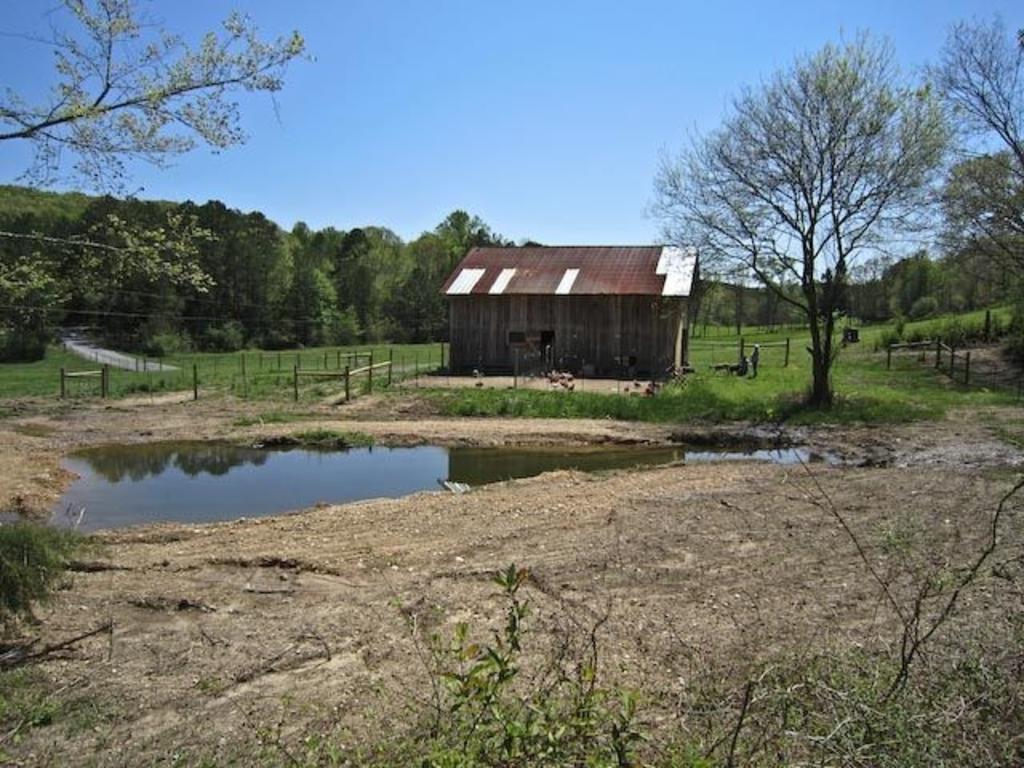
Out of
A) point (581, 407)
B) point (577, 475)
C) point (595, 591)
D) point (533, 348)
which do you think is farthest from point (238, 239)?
point (595, 591)

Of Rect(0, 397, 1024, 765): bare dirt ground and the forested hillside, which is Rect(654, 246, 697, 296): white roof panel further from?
the forested hillside

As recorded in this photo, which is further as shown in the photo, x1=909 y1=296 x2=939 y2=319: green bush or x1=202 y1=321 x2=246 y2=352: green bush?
x1=202 y1=321 x2=246 y2=352: green bush

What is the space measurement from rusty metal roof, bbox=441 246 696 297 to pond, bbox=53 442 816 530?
55.9ft

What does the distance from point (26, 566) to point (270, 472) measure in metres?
10.6

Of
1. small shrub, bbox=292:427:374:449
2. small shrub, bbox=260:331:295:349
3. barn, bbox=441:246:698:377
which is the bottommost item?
small shrub, bbox=292:427:374:449

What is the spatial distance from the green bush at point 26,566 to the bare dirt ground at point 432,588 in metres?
0.36

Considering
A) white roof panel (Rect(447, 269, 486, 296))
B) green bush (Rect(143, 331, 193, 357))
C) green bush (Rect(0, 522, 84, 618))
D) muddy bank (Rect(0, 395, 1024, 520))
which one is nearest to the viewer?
green bush (Rect(0, 522, 84, 618))

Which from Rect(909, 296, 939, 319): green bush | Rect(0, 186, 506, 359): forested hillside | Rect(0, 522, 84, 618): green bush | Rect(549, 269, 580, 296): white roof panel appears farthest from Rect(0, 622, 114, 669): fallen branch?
Rect(909, 296, 939, 319): green bush

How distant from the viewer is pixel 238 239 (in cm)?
8006

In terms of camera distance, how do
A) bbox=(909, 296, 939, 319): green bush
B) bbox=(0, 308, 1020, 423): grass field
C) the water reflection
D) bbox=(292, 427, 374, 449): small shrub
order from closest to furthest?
the water reflection, bbox=(292, 427, 374, 449): small shrub, bbox=(0, 308, 1020, 423): grass field, bbox=(909, 296, 939, 319): green bush

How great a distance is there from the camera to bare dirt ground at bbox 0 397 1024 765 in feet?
A: 19.3

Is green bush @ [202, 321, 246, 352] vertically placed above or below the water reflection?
above

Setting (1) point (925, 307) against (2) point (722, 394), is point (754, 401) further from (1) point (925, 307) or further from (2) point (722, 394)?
(1) point (925, 307)

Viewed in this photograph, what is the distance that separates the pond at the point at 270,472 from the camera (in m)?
14.5
